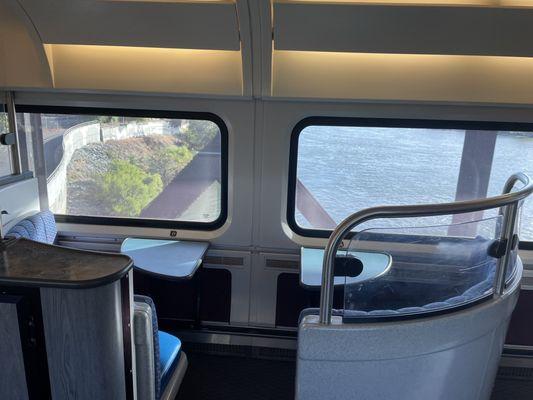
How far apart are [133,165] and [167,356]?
1.54m

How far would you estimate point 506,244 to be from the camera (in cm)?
176

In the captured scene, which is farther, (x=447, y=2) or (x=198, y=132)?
(x=198, y=132)

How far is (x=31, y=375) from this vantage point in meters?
1.37

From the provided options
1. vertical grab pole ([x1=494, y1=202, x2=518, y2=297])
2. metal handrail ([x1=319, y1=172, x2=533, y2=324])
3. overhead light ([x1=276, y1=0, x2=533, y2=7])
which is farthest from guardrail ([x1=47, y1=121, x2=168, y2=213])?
vertical grab pole ([x1=494, y1=202, x2=518, y2=297])

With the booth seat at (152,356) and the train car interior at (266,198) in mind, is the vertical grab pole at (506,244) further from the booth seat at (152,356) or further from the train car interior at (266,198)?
the booth seat at (152,356)

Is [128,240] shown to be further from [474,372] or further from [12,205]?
[474,372]

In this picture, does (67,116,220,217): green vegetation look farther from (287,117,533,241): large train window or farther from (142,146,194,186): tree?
(287,117,533,241): large train window

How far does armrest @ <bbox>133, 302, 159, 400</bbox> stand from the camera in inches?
64.4

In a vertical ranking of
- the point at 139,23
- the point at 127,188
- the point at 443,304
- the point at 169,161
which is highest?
the point at 139,23

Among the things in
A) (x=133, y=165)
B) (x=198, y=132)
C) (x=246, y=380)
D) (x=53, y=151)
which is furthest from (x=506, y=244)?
(x=53, y=151)

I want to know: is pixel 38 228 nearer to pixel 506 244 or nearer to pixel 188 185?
pixel 188 185

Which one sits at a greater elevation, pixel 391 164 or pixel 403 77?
pixel 403 77

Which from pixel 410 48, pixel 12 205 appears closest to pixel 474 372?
pixel 410 48

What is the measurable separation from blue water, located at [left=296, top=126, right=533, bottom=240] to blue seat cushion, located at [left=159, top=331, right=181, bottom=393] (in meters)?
1.45
